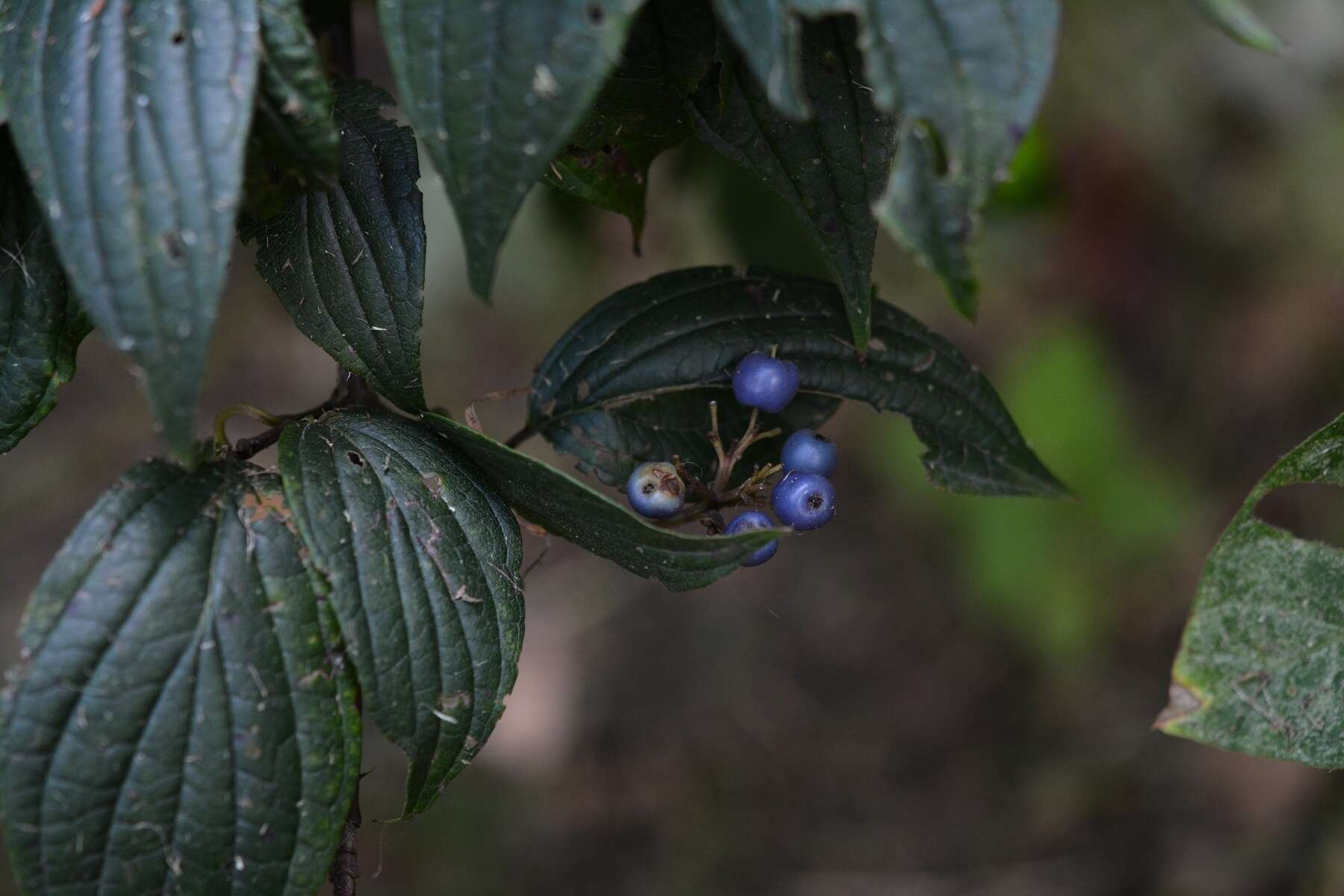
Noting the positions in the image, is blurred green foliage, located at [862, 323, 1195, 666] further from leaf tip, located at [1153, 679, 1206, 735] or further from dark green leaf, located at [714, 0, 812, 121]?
dark green leaf, located at [714, 0, 812, 121]

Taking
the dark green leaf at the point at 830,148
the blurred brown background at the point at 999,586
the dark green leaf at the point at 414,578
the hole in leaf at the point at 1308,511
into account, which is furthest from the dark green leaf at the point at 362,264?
the hole in leaf at the point at 1308,511

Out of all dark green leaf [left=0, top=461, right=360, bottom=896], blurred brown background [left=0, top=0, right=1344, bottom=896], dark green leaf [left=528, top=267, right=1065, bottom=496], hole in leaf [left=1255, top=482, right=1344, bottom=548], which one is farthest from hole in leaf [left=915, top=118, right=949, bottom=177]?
hole in leaf [left=1255, top=482, right=1344, bottom=548]

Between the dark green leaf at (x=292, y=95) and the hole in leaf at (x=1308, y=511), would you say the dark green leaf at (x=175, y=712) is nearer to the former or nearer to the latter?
the dark green leaf at (x=292, y=95)

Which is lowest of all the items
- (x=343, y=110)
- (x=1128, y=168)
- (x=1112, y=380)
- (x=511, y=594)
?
(x=511, y=594)

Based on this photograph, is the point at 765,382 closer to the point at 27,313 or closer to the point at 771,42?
the point at 771,42

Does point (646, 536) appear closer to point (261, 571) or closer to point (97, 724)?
point (261, 571)

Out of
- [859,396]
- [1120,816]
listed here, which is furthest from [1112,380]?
[859,396]

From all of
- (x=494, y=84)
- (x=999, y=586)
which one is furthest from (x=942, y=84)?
(x=999, y=586)

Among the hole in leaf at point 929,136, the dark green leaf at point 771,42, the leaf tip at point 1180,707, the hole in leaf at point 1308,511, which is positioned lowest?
the leaf tip at point 1180,707
